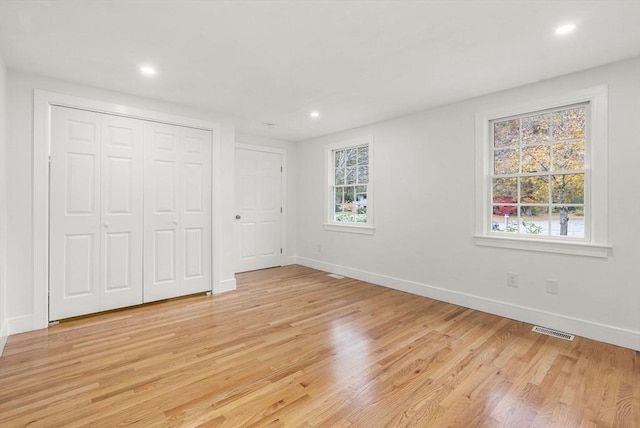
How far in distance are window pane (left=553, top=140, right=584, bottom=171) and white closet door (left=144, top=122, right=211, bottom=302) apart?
396 centimetres

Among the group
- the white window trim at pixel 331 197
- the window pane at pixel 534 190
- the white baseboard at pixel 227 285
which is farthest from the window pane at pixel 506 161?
the white baseboard at pixel 227 285

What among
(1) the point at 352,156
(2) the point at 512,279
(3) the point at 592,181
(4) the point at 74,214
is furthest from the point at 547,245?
(4) the point at 74,214

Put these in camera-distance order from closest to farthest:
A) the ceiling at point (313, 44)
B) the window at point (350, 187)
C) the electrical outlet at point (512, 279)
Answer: the ceiling at point (313, 44)
the electrical outlet at point (512, 279)
the window at point (350, 187)

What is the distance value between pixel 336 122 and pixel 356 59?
2004 millimetres

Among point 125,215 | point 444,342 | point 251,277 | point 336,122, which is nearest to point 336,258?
point 251,277

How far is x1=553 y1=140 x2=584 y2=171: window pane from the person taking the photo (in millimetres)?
2947

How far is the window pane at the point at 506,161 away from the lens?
3368mm

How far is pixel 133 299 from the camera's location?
3.57 metres

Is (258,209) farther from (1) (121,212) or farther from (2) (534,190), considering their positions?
(2) (534,190)

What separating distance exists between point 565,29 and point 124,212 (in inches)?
171

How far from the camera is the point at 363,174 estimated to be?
5.03 m

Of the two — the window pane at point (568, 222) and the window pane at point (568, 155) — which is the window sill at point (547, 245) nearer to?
the window pane at point (568, 222)

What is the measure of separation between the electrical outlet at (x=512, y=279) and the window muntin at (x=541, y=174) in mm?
427

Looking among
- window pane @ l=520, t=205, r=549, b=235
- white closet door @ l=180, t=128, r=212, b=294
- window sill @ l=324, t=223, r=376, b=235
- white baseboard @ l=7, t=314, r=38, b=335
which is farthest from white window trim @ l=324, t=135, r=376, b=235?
white baseboard @ l=7, t=314, r=38, b=335
